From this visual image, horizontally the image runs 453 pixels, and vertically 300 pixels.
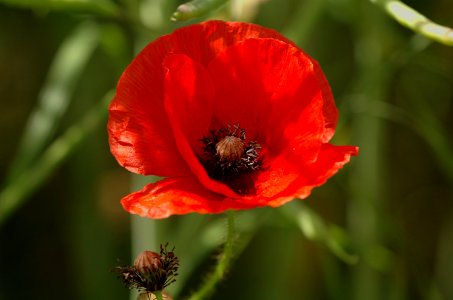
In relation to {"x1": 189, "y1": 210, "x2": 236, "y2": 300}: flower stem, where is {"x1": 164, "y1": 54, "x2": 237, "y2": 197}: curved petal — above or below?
above

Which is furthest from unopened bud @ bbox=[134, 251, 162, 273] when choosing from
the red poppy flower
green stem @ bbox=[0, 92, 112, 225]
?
green stem @ bbox=[0, 92, 112, 225]

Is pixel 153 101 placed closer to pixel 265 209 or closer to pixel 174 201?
pixel 174 201

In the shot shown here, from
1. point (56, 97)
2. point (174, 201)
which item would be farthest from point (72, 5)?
point (174, 201)

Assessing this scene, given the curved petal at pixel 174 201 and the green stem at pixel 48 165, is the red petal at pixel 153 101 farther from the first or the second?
the green stem at pixel 48 165

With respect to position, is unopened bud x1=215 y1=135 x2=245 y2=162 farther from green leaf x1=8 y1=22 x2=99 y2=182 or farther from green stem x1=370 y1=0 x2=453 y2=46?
green leaf x1=8 y1=22 x2=99 y2=182

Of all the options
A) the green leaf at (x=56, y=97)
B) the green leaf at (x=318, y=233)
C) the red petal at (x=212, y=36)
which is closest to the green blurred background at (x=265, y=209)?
the green leaf at (x=56, y=97)

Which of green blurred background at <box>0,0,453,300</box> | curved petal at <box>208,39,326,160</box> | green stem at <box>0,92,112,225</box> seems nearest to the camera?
curved petal at <box>208,39,326,160</box>

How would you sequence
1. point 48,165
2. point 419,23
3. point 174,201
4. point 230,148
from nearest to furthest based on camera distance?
point 174,201, point 419,23, point 230,148, point 48,165

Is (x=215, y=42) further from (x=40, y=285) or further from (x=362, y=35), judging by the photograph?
(x=40, y=285)
